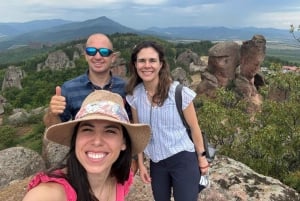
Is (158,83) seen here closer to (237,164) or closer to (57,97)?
(57,97)

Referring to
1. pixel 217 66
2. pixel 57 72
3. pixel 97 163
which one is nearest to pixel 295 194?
pixel 97 163

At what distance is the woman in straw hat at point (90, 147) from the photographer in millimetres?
2178

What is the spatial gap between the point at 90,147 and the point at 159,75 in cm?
167

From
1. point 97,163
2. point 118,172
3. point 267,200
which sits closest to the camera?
point 97,163

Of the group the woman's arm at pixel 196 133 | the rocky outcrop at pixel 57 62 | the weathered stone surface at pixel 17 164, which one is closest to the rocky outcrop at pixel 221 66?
the weathered stone surface at pixel 17 164

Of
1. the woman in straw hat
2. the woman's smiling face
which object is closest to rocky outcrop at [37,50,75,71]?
the woman in straw hat

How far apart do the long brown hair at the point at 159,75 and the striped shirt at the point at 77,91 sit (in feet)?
0.60

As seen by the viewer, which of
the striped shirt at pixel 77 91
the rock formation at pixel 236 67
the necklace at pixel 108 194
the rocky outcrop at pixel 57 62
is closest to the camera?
the necklace at pixel 108 194

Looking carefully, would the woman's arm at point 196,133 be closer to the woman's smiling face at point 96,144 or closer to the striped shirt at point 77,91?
the striped shirt at point 77,91

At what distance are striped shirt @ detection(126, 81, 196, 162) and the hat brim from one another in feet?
3.17

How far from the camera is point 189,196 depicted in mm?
3887

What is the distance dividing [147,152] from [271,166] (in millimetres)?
7802

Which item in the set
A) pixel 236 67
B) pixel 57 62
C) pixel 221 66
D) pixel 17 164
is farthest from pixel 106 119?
pixel 57 62

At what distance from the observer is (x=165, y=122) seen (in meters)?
3.78
